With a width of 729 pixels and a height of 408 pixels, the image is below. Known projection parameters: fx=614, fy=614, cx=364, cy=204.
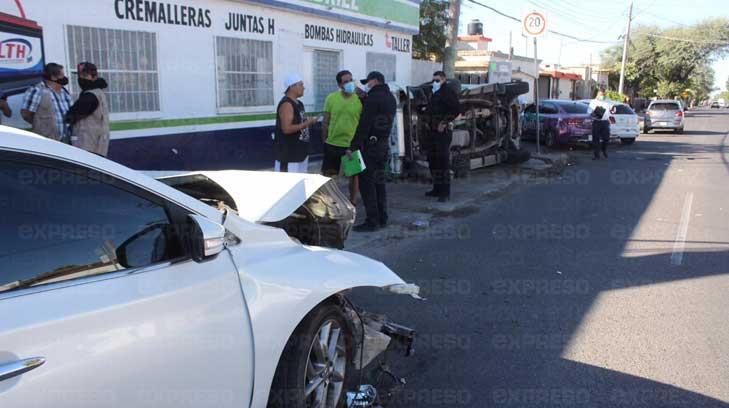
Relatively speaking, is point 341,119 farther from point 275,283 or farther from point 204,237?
point 204,237

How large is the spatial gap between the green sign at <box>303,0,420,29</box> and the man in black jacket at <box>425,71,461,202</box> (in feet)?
11.5

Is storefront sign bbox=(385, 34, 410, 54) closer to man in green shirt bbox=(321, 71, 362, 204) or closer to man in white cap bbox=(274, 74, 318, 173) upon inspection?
man in green shirt bbox=(321, 71, 362, 204)

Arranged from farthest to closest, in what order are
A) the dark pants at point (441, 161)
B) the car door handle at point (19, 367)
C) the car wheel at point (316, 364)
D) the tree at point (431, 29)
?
1. the tree at point (431, 29)
2. the dark pants at point (441, 161)
3. the car wheel at point (316, 364)
4. the car door handle at point (19, 367)

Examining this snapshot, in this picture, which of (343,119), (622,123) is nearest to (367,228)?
(343,119)

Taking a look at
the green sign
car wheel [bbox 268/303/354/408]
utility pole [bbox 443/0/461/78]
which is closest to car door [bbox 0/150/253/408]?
car wheel [bbox 268/303/354/408]

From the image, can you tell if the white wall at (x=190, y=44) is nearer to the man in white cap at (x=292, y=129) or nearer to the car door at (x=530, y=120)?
the man in white cap at (x=292, y=129)

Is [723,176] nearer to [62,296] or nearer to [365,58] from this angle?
[365,58]

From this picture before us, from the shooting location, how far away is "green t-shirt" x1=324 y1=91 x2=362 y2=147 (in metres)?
7.98

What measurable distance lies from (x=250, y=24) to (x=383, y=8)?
4.68 m

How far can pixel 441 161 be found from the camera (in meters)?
9.38

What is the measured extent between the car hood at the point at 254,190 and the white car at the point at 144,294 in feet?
0.07

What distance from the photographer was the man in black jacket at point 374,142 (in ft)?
24.4

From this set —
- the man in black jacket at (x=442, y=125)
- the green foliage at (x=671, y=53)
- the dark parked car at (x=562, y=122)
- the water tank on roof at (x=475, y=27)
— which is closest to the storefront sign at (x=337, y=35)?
the man in black jacket at (x=442, y=125)

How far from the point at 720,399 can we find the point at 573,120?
51.1 ft
